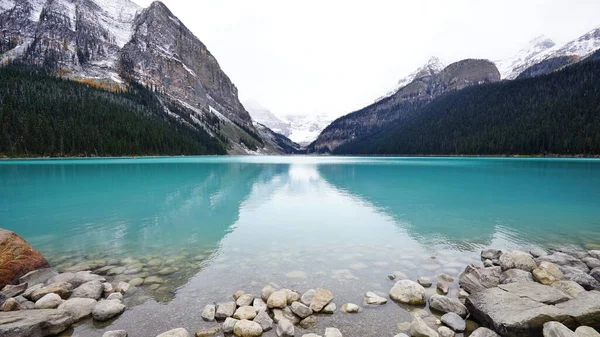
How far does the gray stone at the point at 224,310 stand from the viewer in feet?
21.2

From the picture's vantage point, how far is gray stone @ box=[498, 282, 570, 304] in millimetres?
6246

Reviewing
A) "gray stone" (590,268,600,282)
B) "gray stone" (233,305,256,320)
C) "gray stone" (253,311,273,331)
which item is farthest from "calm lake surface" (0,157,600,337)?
"gray stone" (590,268,600,282)

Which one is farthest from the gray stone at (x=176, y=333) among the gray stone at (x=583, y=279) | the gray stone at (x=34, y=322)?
the gray stone at (x=583, y=279)

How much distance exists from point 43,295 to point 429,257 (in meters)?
11.5

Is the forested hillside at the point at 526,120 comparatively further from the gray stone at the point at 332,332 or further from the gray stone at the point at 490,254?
the gray stone at the point at 332,332

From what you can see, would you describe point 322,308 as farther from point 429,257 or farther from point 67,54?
point 67,54

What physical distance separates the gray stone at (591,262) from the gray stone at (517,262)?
68.5 inches

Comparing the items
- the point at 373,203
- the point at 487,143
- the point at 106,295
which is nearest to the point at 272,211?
the point at 373,203

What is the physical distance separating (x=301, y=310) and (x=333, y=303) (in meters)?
0.91

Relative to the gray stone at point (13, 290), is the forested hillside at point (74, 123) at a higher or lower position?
higher

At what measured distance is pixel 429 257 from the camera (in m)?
10.5

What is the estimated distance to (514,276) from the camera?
26.5ft

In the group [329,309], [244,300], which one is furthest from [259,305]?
[329,309]

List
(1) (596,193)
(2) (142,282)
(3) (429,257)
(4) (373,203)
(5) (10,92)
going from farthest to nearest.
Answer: (5) (10,92)
(1) (596,193)
(4) (373,203)
(3) (429,257)
(2) (142,282)
